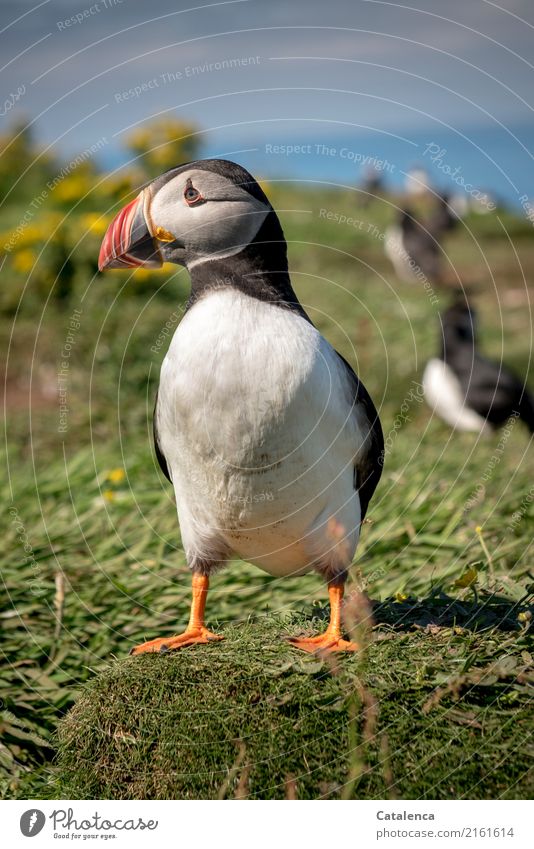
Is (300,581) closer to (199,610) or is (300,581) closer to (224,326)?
(199,610)

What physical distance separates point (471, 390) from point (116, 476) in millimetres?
3294

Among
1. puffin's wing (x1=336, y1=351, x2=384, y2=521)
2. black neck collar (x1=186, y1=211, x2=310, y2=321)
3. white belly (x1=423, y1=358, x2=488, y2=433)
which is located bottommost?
white belly (x1=423, y1=358, x2=488, y2=433)

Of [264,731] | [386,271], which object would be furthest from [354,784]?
[386,271]

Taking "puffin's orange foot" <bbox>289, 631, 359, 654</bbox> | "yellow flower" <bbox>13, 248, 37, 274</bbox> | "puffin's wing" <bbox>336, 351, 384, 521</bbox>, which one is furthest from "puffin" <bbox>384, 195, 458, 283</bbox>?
"puffin's orange foot" <bbox>289, 631, 359, 654</bbox>

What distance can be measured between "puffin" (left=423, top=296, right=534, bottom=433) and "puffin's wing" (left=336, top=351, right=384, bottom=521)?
378cm

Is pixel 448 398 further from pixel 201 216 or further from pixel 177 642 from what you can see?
pixel 201 216

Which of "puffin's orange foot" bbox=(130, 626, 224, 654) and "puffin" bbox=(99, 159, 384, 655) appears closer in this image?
"puffin" bbox=(99, 159, 384, 655)

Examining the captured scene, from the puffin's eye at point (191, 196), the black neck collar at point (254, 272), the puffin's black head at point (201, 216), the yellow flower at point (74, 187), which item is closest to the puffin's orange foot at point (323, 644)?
the black neck collar at point (254, 272)

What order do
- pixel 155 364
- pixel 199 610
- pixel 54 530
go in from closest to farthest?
pixel 199 610 → pixel 54 530 → pixel 155 364

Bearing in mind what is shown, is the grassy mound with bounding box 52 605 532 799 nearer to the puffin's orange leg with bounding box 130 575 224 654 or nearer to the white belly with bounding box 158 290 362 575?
the puffin's orange leg with bounding box 130 575 224 654

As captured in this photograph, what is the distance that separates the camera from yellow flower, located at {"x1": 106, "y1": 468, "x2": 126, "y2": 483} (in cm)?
538

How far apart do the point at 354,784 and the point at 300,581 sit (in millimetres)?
1763

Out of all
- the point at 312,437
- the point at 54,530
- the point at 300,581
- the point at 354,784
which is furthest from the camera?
the point at 54,530

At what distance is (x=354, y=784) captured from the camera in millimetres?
2773
